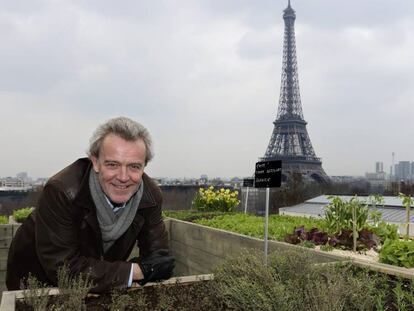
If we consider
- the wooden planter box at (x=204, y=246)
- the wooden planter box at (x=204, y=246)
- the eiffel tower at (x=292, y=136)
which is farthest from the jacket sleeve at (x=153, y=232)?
the eiffel tower at (x=292, y=136)

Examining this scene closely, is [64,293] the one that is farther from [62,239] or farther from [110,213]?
[110,213]

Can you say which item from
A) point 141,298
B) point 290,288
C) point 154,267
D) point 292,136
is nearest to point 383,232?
point 290,288

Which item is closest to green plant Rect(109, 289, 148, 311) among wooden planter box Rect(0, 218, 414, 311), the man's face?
the man's face

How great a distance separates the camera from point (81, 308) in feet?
9.18

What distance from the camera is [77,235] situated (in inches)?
118

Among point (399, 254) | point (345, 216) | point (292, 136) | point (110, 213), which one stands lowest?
point (399, 254)

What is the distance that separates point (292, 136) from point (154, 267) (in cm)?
6672

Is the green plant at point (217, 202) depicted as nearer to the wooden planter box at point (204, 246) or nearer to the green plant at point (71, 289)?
the wooden planter box at point (204, 246)

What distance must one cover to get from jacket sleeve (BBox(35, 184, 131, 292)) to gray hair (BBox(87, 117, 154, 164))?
1.23 feet

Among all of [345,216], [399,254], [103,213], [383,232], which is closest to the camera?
[103,213]

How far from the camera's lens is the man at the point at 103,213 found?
282 centimetres

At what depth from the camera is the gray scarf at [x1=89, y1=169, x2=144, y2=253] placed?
2.94 metres

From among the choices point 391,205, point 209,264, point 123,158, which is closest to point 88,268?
point 123,158

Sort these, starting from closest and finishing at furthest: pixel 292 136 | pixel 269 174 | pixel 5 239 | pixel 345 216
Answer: pixel 269 174
pixel 345 216
pixel 5 239
pixel 292 136
